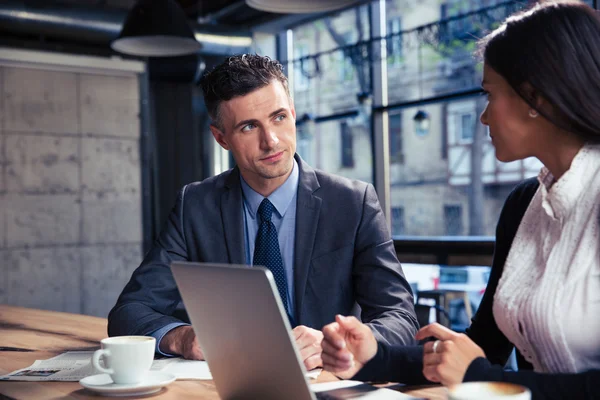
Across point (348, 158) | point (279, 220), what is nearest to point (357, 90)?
point (348, 158)

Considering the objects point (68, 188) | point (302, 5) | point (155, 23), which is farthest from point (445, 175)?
point (302, 5)

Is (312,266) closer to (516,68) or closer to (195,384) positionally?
(195,384)

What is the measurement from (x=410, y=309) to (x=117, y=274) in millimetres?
5088

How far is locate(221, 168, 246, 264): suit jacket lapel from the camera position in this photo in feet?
6.66

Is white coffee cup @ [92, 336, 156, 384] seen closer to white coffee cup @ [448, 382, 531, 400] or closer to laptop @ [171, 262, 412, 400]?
laptop @ [171, 262, 412, 400]

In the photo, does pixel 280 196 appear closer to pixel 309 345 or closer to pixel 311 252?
pixel 311 252

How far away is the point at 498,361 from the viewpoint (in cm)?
167

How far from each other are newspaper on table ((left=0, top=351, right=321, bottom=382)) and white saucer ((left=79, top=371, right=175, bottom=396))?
88 mm

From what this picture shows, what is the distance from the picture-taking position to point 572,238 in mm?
1375

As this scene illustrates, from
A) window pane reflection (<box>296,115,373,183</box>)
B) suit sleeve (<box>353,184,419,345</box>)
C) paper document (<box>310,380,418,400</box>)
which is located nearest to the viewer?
paper document (<box>310,380,418,400</box>)

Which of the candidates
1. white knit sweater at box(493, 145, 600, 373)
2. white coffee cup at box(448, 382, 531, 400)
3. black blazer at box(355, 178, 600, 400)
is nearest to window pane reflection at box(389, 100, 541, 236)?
black blazer at box(355, 178, 600, 400)

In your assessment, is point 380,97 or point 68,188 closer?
point 68,188

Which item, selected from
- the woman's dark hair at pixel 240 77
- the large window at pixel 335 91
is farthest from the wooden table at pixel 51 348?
the large window at pixel 335 91

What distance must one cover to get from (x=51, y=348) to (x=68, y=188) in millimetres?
4584
